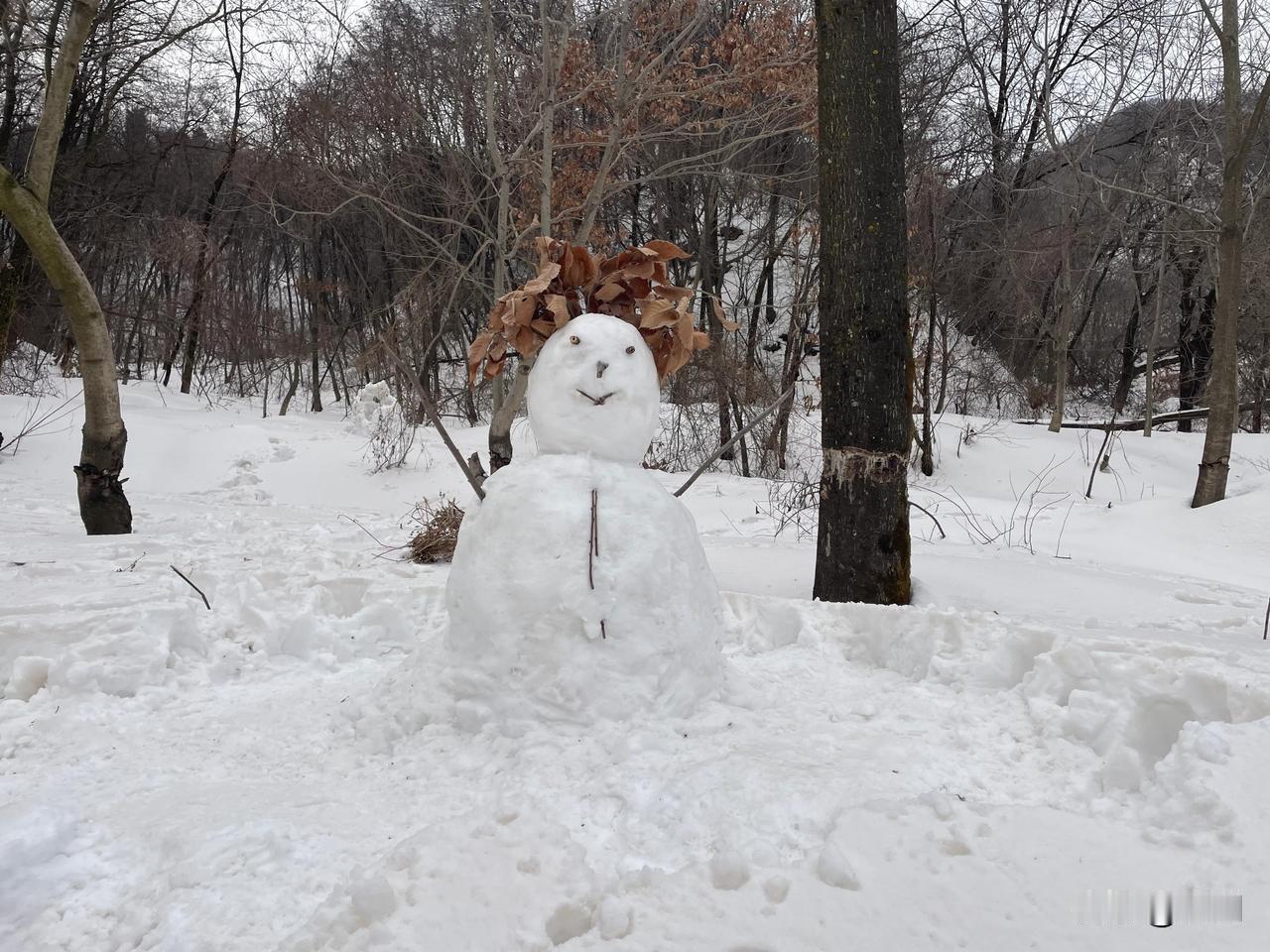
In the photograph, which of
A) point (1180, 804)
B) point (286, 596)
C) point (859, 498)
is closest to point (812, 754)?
point (1180, 804)

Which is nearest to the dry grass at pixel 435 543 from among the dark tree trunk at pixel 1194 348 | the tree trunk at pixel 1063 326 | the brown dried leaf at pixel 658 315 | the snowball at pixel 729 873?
the brown dried leaf at pixel 658 315

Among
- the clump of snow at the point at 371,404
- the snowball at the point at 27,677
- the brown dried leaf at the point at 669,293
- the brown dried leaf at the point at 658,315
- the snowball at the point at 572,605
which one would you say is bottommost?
the snowball at the point at 27,677

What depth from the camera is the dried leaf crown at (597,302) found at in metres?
2.43

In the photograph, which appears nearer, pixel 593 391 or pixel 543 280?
pixel 593 391

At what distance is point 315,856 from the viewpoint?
160cm

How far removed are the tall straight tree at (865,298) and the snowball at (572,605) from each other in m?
1.42

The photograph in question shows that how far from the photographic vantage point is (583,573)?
2.11 meters

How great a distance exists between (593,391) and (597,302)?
1.44 feet

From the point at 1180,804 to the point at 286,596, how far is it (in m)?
3.26

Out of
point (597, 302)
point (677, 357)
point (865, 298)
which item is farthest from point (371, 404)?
point (677, 357)

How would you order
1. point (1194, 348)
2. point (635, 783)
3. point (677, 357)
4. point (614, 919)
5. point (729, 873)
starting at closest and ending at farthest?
1. point (614, 919)
2. point (729, 873)
3. point (635, 783)
4. point (677, 357)
5. point (1194, 348)

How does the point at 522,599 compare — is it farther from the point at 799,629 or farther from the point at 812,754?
the point at 799,629

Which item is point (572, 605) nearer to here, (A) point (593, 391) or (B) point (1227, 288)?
(A) point (593, 391)

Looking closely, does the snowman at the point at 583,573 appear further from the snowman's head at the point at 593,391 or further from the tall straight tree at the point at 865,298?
the tall straight tree at the point at 865,298
